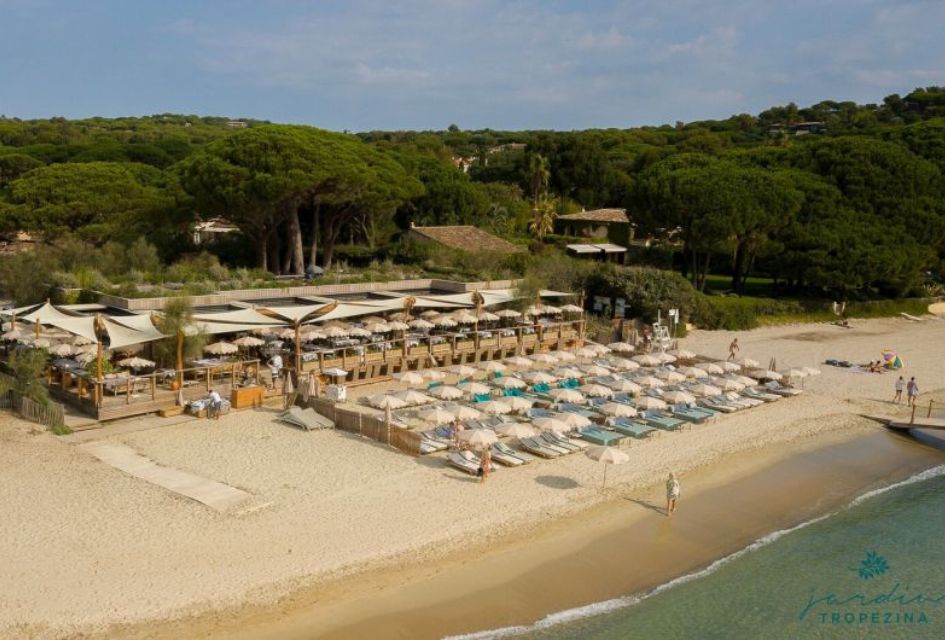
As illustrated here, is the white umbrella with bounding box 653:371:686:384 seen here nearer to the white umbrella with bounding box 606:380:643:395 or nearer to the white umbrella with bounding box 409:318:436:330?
the white umbrella with bounding box 606:380:643:395

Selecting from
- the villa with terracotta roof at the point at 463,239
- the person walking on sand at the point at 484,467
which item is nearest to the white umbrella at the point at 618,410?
the person walking on sand at the point at 484,467

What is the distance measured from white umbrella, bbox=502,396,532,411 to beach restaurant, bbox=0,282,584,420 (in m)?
5.43

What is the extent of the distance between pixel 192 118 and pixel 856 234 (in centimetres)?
15489

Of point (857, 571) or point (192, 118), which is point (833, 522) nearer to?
point (857, 571)

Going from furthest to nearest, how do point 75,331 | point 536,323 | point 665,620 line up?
point 536,323, point 75,331, point 665,620

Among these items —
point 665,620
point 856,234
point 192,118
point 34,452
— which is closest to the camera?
point 665,620

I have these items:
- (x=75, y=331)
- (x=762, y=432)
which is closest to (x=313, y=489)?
(x=75, y=331)

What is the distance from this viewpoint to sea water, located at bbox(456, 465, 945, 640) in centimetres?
1222

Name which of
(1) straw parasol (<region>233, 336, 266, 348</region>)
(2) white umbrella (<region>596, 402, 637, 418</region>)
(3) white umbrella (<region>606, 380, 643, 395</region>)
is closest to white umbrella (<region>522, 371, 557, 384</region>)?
(3) white umbrella (<region>606, 380, 643, 395</region>)

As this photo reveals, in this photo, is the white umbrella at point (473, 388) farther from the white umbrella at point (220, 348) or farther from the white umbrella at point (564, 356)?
the white umbrella at point (220, 348)

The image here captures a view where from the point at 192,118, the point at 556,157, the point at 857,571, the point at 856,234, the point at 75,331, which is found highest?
the point at 192,118

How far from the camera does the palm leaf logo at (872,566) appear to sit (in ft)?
48.3

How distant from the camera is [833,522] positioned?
54.6 feet

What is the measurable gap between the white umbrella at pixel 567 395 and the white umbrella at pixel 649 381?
12.2 feet
